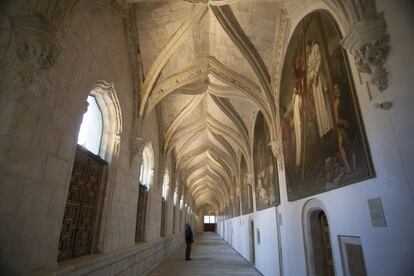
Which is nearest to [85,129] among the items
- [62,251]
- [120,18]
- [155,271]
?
[62,251]

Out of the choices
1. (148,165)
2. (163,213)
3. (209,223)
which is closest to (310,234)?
(148,165)

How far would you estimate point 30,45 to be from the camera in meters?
2.81

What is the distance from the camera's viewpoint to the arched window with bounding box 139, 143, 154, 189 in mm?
9049

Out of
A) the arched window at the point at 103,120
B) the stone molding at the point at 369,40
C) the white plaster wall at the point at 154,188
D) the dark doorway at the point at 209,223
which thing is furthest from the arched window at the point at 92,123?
the dark doorway at the point at 209,223

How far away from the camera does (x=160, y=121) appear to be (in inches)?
402

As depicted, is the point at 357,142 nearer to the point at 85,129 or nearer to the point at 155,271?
the point at 85,129

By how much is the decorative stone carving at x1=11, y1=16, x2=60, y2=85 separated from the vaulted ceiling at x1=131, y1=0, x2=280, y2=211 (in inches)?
147

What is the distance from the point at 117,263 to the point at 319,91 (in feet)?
18.2

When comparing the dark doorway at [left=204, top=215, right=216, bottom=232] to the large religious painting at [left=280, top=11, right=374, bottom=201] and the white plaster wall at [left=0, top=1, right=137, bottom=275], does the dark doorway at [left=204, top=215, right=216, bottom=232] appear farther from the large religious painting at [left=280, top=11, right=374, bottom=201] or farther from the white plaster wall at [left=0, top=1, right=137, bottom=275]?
the white plaster wall at [left=0, top=1, right=137, bottom=275]

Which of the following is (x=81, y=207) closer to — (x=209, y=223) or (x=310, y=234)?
(x=310, y=234)

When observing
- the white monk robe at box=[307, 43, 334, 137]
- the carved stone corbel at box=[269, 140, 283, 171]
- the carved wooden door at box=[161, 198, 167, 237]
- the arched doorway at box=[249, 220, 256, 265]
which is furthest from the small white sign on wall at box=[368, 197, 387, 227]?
the carved wooden door at box=[161, 198, 167, 237]

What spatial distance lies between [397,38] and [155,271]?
9.45m

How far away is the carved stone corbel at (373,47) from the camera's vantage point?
8.49 ft

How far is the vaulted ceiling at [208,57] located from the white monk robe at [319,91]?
2.33 metres
